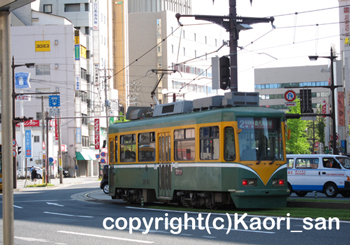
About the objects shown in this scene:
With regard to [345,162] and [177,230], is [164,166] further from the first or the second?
[345,162]

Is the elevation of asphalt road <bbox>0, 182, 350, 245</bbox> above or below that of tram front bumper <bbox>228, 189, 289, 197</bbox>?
below

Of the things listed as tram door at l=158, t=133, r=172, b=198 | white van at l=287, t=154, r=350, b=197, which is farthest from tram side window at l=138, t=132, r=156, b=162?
white van at l=287, t=154, r=350, b=197

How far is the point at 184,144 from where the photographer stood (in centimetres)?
1880

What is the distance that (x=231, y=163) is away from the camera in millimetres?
17078

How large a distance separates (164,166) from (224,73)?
3.83m

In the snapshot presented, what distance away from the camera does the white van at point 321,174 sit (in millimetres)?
26000

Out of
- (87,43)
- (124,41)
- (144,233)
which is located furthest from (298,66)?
(144,233)

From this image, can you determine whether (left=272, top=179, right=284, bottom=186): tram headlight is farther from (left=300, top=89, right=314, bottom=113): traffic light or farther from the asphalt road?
(left=300, top=89, right=314, bottom=113): traffic light

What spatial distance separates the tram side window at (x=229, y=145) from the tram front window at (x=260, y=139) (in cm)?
20

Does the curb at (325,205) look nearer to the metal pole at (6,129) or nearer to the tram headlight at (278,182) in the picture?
the tram headlight at (278,182)

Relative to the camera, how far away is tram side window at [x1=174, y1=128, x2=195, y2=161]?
1845 cm

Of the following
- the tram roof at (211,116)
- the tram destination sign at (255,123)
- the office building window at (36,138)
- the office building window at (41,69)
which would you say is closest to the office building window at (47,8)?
the office building window at (41,69)

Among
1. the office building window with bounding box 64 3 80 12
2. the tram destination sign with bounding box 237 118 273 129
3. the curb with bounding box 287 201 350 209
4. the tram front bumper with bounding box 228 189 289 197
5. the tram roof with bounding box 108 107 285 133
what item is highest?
the office building window with bounding box 64 3 80 12

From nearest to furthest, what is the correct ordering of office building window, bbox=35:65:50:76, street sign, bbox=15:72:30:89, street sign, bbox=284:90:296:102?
street sign, bbox=284:90:296:102
street sign, bbox=15:72:30:89
office building window, bbox=35:65:50:76
